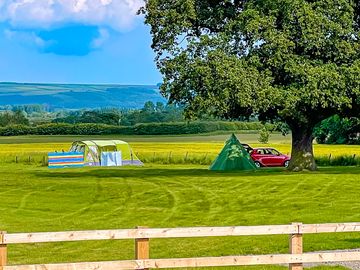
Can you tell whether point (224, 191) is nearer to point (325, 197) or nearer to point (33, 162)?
point (325, 197)

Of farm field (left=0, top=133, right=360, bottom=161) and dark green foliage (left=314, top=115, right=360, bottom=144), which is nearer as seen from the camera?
farm field (left=0, top=133, right=360, bottom=161)

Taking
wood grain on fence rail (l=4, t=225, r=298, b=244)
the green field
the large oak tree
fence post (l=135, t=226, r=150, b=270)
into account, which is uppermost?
the large oak tree

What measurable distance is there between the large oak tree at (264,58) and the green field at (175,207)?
4.12 m

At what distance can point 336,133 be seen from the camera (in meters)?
91.6

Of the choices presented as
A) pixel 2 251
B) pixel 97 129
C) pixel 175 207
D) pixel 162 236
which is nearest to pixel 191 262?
pixel 162 236

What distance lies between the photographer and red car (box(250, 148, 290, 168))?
60.2 meters

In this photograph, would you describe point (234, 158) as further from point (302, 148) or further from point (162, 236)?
point (162, 236)

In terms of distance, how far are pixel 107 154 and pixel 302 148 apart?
24.0 meters

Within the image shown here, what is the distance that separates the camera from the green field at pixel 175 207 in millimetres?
18578

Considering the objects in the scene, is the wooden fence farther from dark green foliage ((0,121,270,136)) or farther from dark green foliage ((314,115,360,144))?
dark green foliage ((0,121,270,136))

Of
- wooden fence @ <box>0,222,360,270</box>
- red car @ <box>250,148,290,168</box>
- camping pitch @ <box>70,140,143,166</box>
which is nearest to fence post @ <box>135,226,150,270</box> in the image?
wooden fence @ <box>0,222,360,270</box>

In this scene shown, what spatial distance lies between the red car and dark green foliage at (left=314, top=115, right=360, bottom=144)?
27039mm

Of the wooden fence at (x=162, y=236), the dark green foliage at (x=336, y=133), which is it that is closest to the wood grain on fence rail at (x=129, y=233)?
the wooden fence at (x=162, y=236)

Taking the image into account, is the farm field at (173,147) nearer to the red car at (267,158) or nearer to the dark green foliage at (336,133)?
the dark green foliage at (336,133)
